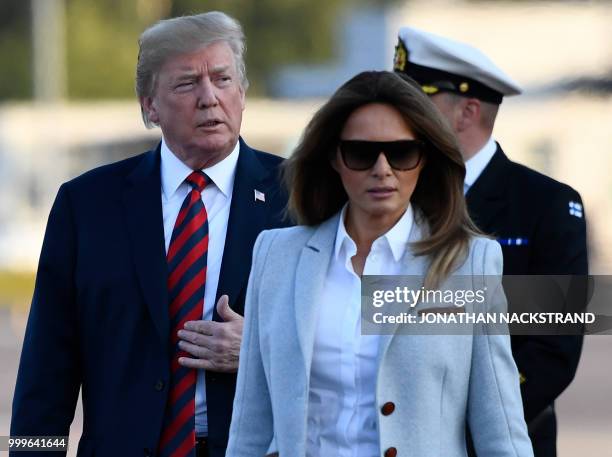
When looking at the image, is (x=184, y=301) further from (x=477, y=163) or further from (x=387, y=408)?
(x=477, y=163)

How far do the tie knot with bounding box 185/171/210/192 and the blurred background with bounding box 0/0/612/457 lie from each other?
563 inches

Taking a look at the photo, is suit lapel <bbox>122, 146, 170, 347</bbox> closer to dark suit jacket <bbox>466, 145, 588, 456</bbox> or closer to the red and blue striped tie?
the red and blue striped tie

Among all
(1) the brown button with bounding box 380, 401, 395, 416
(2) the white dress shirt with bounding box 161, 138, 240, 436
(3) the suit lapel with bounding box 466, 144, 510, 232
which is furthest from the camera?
(3) the suit lapel with bounding box 466, 144, 510, 232

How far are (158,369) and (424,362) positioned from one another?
3.00 feet

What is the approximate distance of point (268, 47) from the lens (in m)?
37.6

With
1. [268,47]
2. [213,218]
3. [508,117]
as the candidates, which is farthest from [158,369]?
[268,47]

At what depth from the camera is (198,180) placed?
3705 mm

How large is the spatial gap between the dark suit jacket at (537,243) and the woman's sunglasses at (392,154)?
3.61ft

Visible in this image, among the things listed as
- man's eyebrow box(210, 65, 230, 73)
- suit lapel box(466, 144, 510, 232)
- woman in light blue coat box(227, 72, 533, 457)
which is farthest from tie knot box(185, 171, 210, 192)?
suit lapel box(466, 144, 510, 232)

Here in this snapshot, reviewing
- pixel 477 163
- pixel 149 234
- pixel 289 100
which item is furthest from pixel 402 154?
pixel 289 100

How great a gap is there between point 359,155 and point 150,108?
102 centimetres

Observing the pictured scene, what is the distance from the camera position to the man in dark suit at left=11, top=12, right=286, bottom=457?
3.51 metres

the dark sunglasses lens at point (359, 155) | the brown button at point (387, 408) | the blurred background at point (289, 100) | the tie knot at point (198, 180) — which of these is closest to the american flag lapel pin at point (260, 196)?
the tie knot at point (198, 180)

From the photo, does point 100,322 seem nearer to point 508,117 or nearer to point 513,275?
point 513,275
